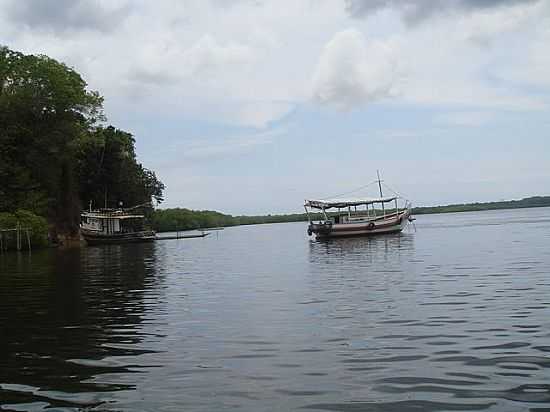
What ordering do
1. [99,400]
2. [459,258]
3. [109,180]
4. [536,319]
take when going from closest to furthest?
[99,400] < [536,319] < [459,258] < [109,180]

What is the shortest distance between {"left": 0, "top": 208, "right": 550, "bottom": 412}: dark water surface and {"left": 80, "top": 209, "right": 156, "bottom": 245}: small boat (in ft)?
179

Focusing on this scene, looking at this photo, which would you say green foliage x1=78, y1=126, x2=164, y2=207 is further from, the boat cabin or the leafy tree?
the leafy tree

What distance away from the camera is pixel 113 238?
81.6 m

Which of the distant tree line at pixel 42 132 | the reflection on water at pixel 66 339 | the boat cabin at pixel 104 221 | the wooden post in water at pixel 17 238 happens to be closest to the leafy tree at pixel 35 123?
the distant tree line at pixel 42 132

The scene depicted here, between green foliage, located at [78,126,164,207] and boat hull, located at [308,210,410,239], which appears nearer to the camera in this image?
boat hull, located at [308,210,410,239]

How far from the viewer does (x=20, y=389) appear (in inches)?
409

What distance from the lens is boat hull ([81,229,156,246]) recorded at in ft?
265

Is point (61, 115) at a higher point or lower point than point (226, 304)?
higher

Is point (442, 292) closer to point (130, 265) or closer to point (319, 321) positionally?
point (319, 321)

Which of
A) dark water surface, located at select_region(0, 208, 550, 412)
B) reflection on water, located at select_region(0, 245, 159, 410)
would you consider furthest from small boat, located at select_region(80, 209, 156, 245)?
dark water surface, located at select_region(0, 208, 550, 412)

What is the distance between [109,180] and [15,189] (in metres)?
24.7

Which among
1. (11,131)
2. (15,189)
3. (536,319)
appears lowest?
(536,319)

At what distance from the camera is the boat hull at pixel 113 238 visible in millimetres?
80750

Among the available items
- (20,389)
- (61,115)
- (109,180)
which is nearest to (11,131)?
(61,115)
